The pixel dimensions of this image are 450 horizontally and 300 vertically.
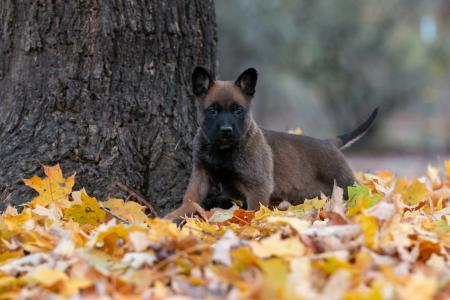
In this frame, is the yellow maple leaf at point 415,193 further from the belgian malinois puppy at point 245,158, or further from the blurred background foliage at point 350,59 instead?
the blurred background foliage at point 350,59

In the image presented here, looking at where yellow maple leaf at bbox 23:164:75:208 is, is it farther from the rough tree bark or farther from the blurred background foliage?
the blurred background foliage

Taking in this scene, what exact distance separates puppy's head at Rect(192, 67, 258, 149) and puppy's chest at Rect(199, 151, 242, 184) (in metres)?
0.09

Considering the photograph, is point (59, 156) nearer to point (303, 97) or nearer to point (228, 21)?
point (228, 21)

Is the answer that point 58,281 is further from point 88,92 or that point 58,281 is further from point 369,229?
point 88,92

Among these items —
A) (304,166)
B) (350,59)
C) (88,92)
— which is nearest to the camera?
(88,92)

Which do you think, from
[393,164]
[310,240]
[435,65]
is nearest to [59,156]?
[310,240]

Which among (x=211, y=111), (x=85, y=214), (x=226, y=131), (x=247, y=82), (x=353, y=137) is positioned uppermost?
(x=247, y=82)

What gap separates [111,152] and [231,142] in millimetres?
1005

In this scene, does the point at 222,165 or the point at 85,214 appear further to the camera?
the point at 222,165

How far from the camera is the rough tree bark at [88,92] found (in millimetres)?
5723

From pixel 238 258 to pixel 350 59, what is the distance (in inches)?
978

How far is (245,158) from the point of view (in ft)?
20.4

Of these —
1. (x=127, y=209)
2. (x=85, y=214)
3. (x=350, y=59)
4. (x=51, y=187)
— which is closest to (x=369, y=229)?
(x=127, y=209)

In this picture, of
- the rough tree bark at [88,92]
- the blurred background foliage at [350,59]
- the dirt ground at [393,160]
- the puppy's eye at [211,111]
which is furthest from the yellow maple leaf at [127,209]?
the blurred background foliage at [350,59]
